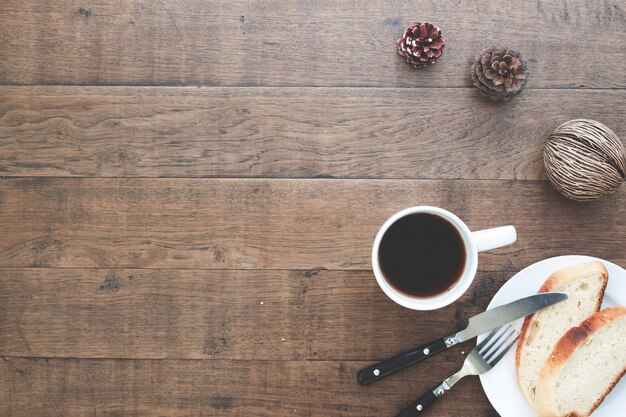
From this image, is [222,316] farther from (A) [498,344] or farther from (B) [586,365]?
(B) [586,365]

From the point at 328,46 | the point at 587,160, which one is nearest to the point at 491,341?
the point at 587,160

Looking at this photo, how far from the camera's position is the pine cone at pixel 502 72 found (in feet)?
2.74

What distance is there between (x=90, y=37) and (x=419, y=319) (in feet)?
2.33

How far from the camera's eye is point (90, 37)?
2.91 ft

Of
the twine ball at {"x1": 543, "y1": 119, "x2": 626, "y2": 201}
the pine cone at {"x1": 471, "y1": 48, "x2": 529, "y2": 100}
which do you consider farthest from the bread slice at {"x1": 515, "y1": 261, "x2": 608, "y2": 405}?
the pine cone at {"x1": 471, "y1": 48, "x2": 529, "y2": 100}

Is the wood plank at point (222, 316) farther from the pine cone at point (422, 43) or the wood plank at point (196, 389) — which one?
the pine cone at point (422, 43)

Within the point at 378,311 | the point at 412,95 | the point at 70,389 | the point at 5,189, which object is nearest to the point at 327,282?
the point at 378,311

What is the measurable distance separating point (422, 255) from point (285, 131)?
297mm

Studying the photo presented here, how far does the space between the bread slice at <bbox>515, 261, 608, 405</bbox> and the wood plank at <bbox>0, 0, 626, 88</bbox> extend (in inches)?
12.5

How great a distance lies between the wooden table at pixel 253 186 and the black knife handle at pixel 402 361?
1.0 inches

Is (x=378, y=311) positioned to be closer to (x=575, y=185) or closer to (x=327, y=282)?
(x=327, y=282)

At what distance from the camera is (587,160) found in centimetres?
79

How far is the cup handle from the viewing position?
0.73m

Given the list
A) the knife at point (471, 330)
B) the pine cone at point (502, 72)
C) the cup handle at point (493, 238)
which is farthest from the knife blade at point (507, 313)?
the pine cone at point (502, 72)
